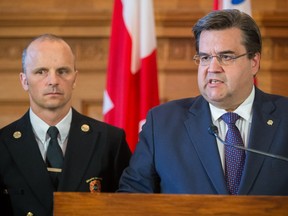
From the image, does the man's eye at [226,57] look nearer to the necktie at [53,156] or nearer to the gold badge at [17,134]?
the necktie at [53,156]

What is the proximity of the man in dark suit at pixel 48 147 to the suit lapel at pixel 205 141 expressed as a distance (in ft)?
1.29

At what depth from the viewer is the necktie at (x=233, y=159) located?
84.0 inches

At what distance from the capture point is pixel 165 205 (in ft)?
5.39

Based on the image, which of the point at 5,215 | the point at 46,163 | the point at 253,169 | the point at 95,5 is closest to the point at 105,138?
the point at 46,163

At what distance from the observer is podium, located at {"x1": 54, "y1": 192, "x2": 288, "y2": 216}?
1.62 meters

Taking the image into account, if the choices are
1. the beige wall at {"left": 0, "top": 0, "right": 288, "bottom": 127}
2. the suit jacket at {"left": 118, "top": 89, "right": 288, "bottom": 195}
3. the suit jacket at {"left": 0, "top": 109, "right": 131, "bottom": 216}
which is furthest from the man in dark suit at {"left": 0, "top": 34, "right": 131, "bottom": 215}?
the beige wall at {"left": 0, "top": 0, "right": 288, "bottom": 127}

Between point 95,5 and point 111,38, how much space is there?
0.42 metres

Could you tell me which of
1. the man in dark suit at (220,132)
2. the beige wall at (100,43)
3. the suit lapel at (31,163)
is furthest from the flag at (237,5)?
the suit lapel at (31,163)

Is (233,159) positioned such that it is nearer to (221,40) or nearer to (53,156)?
(221,40)

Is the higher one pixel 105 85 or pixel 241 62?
pixel 105 85

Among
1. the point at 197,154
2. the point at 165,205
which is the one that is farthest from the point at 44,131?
the point at 165,205

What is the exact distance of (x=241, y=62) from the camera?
226 centimetres

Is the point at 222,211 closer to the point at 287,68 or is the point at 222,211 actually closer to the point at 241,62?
the point at 241,62

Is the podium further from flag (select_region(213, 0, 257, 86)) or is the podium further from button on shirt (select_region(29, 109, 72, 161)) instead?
flag (select_region(213, 0, 257, 86))
